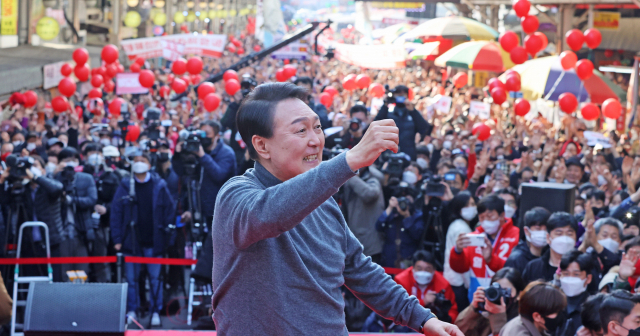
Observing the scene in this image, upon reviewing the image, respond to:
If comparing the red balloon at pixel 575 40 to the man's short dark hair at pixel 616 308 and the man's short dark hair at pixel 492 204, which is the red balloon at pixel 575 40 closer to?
the man's short dark hair at pixel 492 204

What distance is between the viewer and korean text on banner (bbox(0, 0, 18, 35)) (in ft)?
61.7

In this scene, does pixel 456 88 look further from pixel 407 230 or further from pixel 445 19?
pixel 407 230

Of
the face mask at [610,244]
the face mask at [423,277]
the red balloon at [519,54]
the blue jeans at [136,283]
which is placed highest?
the red balloon at [519,54]

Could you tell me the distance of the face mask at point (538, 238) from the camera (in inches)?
228

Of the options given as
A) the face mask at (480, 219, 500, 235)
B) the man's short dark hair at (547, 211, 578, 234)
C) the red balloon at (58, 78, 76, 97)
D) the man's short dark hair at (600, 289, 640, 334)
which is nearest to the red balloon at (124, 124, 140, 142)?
the red balloon at (58, 78, 76, 97)

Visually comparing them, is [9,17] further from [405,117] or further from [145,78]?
[405,117]

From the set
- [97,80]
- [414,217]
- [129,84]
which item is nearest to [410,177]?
[414,217]

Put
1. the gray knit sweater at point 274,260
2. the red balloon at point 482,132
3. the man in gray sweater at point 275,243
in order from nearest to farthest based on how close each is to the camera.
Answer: the gray knit sweater at point 274,260
the man in gray sweater at point 275,243
the red balloon at point 482,132

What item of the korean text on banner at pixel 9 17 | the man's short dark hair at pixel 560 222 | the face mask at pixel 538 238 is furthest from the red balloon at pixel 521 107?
the korean text on banner at pixel 9 17

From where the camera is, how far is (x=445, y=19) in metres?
20.7

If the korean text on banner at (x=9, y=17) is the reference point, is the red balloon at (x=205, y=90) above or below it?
below

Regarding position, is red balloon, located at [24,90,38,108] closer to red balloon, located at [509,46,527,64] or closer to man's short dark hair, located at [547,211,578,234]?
red balloon, located at [509,46,527,64]

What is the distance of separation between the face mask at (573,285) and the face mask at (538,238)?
Answer: 2.33 ft

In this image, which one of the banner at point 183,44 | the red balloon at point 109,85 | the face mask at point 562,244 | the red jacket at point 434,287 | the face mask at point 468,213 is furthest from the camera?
the red balloon at point 109,85
